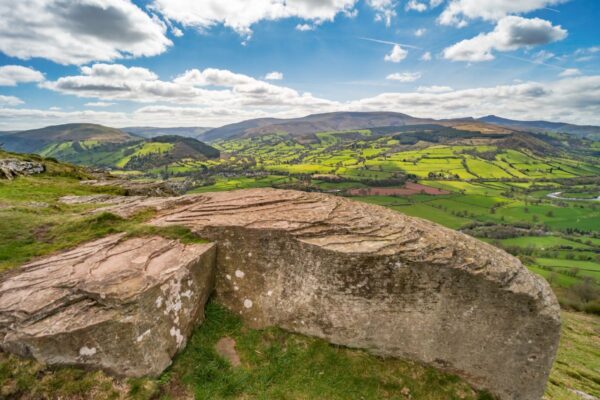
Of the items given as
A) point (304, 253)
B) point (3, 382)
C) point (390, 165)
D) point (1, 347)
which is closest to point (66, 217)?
point (1, 347)

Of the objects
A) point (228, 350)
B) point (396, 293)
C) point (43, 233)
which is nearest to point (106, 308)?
point (228, 350)

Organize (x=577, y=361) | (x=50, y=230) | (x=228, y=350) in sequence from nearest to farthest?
(x=228, y=350) → (x=50, y=230) → (x=577, y=361)

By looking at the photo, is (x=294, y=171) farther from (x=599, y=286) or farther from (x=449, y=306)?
(x=449, y=306)

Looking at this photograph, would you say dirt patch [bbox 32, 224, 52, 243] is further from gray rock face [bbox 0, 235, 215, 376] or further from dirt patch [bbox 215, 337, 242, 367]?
dirt patch [bbox 215, 337, 242, 367]

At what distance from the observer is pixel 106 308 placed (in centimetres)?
923

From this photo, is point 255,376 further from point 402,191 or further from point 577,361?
point 402,191

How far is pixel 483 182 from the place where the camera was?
160 meters

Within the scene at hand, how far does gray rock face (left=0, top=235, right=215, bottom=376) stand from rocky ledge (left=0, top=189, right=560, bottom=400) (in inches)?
19.4

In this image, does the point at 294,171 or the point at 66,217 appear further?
the point at 294,171

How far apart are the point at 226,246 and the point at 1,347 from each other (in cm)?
726

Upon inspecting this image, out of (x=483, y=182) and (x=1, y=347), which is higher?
(x=1, y=347)

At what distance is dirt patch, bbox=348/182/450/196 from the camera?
410ft

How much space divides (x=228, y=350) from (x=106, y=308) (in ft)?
14.8

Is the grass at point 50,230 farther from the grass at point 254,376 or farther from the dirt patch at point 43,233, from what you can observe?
the grass at point 254,376
